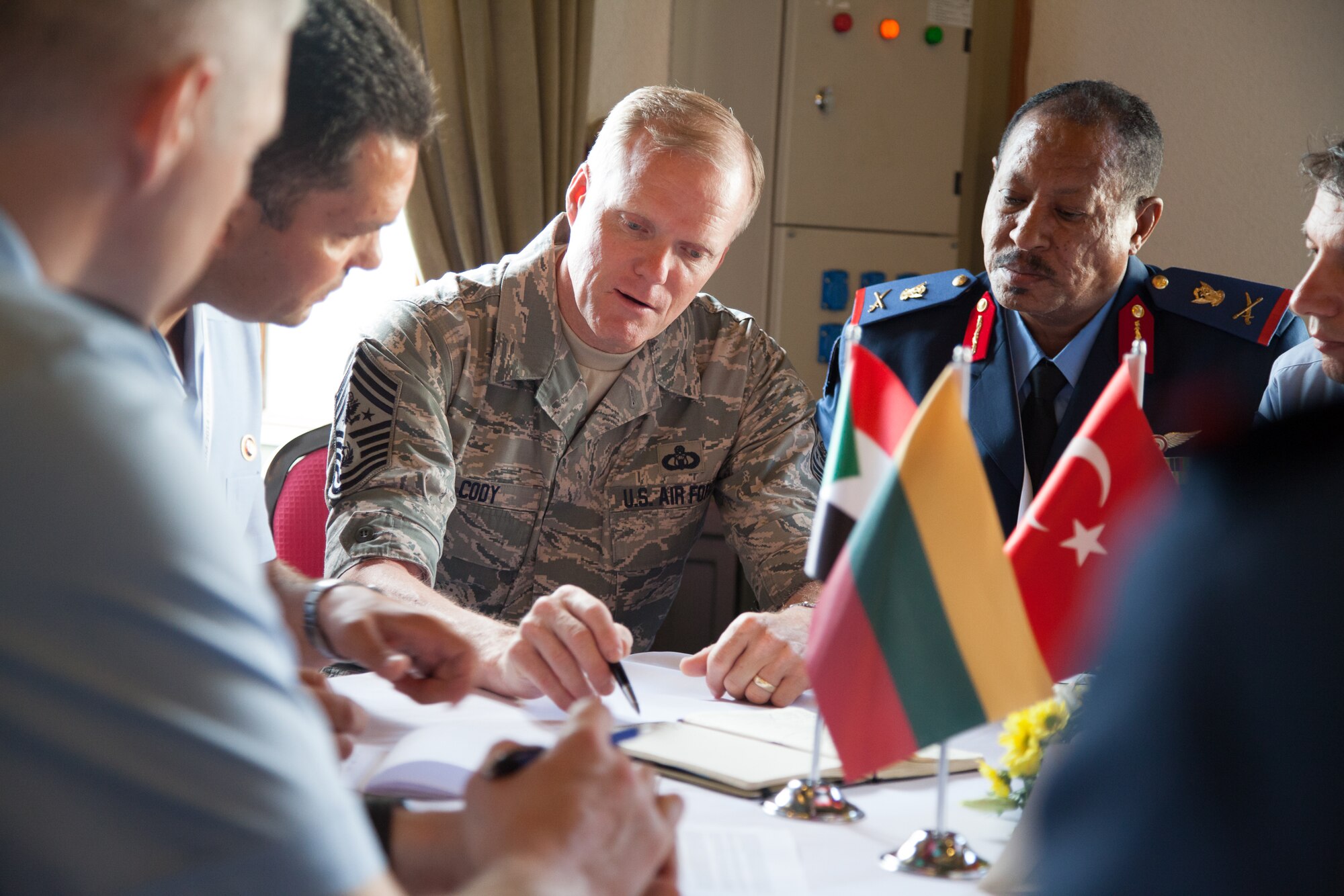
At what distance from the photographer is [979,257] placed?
4.19 m

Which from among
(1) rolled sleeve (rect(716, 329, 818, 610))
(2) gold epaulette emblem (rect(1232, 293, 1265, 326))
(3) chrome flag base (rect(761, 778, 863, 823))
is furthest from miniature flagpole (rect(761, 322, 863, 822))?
(2) gold epaulette emblem (rect(1232, 293, 1265, 326))

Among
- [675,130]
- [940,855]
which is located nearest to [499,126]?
[675,130]

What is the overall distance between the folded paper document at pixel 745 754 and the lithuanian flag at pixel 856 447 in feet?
0.73

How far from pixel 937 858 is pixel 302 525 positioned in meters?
1.65

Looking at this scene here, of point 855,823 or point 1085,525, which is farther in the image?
point 1085,525

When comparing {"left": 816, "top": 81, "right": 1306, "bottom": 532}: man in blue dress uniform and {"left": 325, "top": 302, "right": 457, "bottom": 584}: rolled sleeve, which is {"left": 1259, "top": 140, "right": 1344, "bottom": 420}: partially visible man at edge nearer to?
{"left": 816, "top": 81, "right": 1306, "bottom": 532}: man in blue dress uniform

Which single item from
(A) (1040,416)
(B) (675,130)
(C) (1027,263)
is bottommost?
(A) (1040,416)

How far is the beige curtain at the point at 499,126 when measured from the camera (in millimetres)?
3590

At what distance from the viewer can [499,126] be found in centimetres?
370

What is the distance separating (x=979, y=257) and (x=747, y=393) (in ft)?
7.06

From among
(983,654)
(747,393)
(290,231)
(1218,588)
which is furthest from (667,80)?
(1218,588)

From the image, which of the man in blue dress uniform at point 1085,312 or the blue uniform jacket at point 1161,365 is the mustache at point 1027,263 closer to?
the man in blue dress uniform at point 1085,312

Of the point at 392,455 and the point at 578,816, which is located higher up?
the point at 578,816

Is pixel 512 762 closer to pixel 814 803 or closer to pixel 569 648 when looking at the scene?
pixel 814 803
